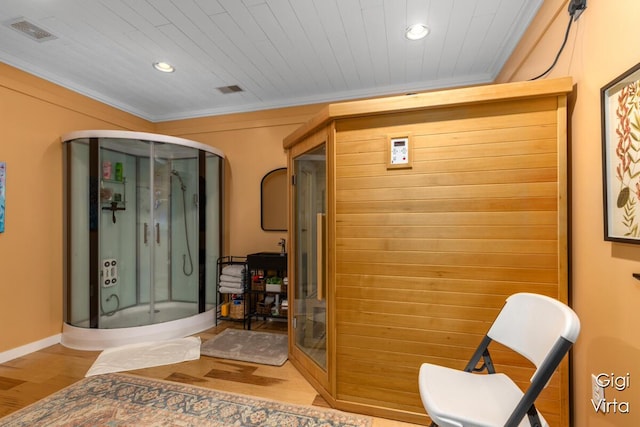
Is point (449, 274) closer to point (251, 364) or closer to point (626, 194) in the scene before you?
point (626, 194)

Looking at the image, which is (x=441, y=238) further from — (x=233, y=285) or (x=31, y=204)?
(x=31, y=204)

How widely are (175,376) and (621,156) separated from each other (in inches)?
117

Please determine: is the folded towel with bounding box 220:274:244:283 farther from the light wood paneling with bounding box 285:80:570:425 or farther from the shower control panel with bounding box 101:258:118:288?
the light wood paneling with bounding box 285:80:570:425

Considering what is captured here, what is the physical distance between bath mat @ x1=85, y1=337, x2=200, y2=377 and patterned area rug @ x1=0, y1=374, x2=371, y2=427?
29cm

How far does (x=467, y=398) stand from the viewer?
1262 mm

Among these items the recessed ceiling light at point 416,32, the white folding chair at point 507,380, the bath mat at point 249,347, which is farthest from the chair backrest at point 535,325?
the recessed ceiling light at point 416,32

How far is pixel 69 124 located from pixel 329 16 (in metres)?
2.78

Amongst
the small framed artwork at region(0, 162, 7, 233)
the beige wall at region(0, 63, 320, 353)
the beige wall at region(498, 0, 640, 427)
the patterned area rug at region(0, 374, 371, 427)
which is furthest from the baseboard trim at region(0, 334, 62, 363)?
the beige wall at region(498, 0, 640, 427)

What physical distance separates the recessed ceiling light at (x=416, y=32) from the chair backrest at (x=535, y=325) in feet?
6.28

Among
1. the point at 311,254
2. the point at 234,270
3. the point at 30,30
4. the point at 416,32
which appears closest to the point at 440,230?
the point at 311,254

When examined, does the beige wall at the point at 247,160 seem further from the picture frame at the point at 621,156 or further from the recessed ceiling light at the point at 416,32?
the picture frame at the point at 621,156

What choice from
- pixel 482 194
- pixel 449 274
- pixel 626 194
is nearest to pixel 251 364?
pixel 449 274

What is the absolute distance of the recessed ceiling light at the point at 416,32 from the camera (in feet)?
7.34

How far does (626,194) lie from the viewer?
1.18 m
